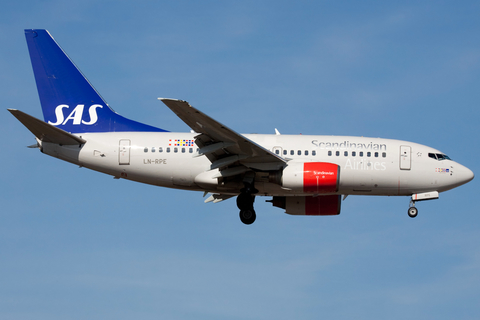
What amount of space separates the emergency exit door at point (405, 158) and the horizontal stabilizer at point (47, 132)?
15.2 meters

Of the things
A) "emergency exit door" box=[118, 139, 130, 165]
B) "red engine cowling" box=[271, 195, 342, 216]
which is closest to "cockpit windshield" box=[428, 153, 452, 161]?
"red engine cowling" box=[271, 195, 342, 216]

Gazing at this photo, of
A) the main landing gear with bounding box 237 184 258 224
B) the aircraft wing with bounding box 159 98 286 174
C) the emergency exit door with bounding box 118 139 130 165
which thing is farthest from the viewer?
the main landing gear with bounding box 237 184 258 224

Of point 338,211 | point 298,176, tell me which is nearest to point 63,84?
point 298,176

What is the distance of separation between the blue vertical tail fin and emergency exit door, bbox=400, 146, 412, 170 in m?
11.9

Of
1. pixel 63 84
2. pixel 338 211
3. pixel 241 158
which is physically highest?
pixel 63 84

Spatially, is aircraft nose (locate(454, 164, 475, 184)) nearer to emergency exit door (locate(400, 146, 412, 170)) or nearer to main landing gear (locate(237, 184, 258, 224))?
emergency exit door (locate(400, 146, 412, 170))

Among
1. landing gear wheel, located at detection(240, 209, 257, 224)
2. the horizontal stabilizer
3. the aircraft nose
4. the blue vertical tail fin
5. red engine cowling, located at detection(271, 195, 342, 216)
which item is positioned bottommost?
landing gear wheel, located at detection(240, 209, 257, 224)

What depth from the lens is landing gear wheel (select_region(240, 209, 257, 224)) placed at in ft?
95.1

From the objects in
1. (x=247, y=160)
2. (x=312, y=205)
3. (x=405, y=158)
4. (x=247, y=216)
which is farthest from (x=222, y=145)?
(x=405, y=158)

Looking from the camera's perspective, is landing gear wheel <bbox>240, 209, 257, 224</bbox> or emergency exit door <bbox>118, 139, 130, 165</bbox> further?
landing gear wheel <bbox>240, 209, 257, 224</bbox>

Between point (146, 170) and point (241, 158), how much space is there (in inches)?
180

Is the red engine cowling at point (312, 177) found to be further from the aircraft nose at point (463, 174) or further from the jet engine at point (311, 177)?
the aircraft nose at point (463, 174)

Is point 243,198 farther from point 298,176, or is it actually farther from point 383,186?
point 383,186

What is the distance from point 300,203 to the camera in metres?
30.8
